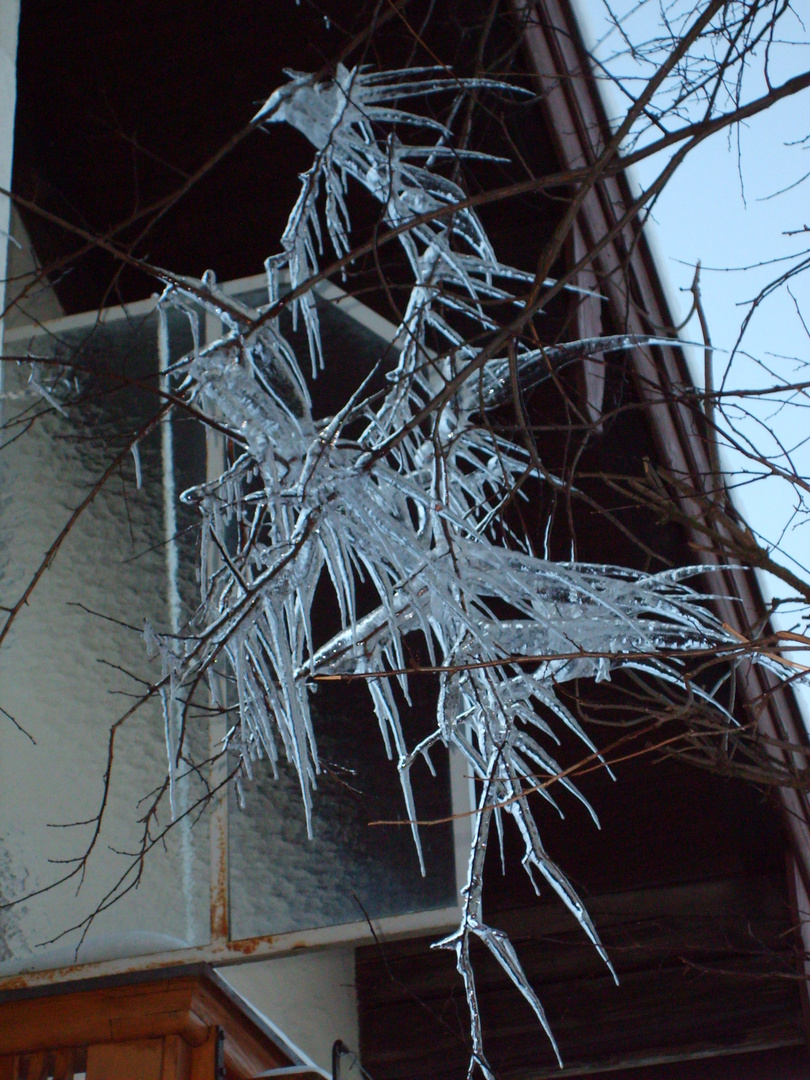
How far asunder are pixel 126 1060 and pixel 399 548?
1650 millimetres

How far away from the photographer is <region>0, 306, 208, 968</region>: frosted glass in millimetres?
3752

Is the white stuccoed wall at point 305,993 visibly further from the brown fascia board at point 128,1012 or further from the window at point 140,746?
the brown fascia board at point 128,1012

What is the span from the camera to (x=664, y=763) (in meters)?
4.35

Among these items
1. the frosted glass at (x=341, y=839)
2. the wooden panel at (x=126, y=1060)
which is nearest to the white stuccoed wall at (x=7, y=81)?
the frosted glass at (x=341, y=839)

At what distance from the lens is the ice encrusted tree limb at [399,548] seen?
7.37 feet

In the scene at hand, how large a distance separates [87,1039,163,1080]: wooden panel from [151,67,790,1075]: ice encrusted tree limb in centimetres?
85

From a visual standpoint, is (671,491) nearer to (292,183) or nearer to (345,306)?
(345,306)

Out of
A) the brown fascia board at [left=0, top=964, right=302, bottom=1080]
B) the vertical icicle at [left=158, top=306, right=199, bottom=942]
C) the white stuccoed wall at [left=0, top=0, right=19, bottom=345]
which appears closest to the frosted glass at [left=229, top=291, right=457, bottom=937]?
the vertical icicle at [left=158, top=306, right=199, bottom=942]

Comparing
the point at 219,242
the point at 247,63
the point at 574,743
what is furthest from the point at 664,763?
the point at 247,63

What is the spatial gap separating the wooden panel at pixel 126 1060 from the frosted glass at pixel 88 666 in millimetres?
517

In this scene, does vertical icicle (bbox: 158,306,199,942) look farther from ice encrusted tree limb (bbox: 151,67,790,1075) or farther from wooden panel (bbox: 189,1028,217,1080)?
ice encrusted tree limb (bbox: 151,67,790,1075)

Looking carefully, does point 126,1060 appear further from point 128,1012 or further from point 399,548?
point 399,548

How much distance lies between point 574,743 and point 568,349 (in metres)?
2.25

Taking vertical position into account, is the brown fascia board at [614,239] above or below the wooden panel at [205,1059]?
above
